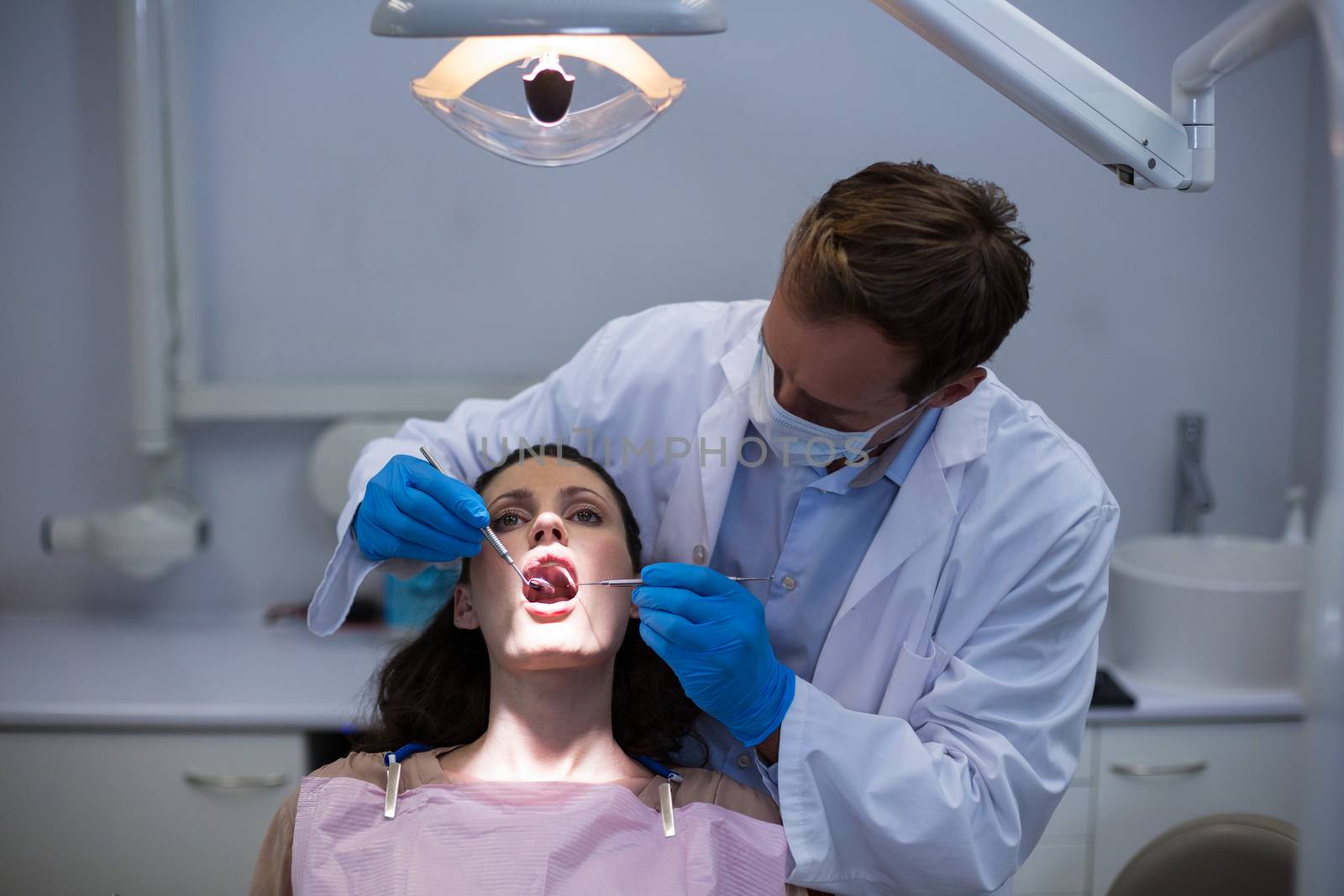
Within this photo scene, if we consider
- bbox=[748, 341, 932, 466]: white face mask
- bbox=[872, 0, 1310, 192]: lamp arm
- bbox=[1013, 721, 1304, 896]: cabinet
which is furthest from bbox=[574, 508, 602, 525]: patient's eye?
bbox=[1013, 721, 1304, 896]: cabinet

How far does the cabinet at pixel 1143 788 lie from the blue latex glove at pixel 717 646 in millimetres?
1020

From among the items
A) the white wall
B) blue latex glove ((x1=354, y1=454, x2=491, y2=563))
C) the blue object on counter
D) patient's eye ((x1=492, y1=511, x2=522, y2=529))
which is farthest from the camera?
the white wall

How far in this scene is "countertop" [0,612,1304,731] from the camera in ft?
6.42

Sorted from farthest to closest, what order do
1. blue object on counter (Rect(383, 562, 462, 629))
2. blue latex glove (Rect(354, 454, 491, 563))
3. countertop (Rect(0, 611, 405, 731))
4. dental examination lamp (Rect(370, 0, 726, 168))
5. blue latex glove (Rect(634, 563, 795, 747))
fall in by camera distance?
countertop (Rect(0, 611, 405, 731))
blue object on counter (Rect(383, 562, 462, 629))
blue latex glove (Rect(354, 454, 491, 563))
blue latex glove (Rect(634, 563, 795, 747))
dental examination lamp (Rect(370, 0, 726, 168))

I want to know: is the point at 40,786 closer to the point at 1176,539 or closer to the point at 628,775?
the point at 628,775

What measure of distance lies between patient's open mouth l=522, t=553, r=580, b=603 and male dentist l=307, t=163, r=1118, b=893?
82mm

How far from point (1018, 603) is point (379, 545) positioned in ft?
2.48

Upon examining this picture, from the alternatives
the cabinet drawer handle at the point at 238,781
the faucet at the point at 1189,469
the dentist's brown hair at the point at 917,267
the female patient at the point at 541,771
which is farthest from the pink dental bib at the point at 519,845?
the faucet at the point at 1189,469

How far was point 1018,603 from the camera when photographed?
133 centimetres

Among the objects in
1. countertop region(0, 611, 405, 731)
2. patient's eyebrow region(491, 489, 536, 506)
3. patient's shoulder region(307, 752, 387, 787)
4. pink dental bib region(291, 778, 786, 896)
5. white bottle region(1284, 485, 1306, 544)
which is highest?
patient's eyebrow region(491, 489, 536, 506)

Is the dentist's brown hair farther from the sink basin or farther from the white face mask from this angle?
the sink basin

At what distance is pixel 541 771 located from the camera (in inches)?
55.9

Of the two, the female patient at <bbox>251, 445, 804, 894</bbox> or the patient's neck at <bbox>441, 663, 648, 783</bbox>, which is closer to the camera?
the female patient at <bbox>251, 445, 804, 894</bbox>

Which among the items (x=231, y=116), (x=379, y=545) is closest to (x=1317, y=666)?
(x=379, y=545)
